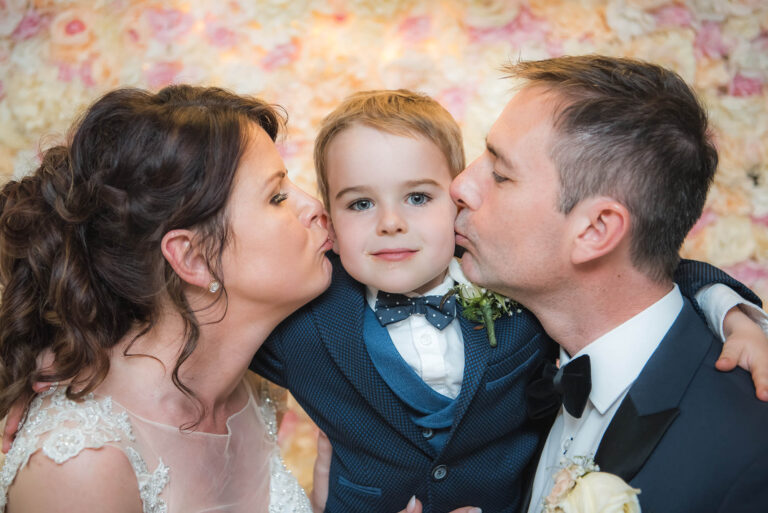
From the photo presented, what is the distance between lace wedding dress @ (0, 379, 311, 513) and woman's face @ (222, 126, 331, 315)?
1.48 ft

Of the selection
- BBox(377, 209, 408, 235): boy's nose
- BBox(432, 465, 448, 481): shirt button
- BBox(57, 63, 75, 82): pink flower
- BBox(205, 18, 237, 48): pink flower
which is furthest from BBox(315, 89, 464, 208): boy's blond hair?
BBox(57, 63, 75, 82): pink flower

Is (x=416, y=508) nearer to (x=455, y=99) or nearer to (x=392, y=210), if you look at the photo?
(x=392, y=210)

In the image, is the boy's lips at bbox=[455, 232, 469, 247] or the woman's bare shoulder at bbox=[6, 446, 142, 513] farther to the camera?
the boy's lips at bbox=[455, 232, 469, 247]

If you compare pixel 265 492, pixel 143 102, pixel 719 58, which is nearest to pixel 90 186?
pixel 143 102

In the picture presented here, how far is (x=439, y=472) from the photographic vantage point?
220cm

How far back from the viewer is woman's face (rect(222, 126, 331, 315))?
205cm

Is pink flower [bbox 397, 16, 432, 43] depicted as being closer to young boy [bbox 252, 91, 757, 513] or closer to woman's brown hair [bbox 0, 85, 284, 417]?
young boy [bbox 252, 91, 757, 513]

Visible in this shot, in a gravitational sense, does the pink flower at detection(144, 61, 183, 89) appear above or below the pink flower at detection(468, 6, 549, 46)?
below

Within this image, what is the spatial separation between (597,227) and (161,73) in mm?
1952

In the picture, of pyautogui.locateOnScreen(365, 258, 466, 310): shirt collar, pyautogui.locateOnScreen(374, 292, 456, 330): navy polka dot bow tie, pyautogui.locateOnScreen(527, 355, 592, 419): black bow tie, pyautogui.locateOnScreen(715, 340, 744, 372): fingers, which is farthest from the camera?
pyautogui.locateOnScreen(365, 258, 466, 310): shirt collar

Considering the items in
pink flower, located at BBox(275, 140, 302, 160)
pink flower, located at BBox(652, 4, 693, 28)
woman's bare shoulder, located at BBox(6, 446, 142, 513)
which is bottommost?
woman's bare shoulder, located at BBox(6, 446, 142, 513)

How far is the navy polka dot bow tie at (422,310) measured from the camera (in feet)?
7.44

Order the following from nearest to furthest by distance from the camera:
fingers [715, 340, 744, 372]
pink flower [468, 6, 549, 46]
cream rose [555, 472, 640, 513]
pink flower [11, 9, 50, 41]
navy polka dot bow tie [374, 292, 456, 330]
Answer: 1. cream rose [555, 472, 640, 513]
2. fingers [715, 340, 744, 372]
3. navy polka dot bow tie [374, 292, 456, 330]
4. pink flower [11, 9, 50, 41]
5. pink flower [468, 6, 549, 46]

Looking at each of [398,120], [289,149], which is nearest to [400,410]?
[398,120]
